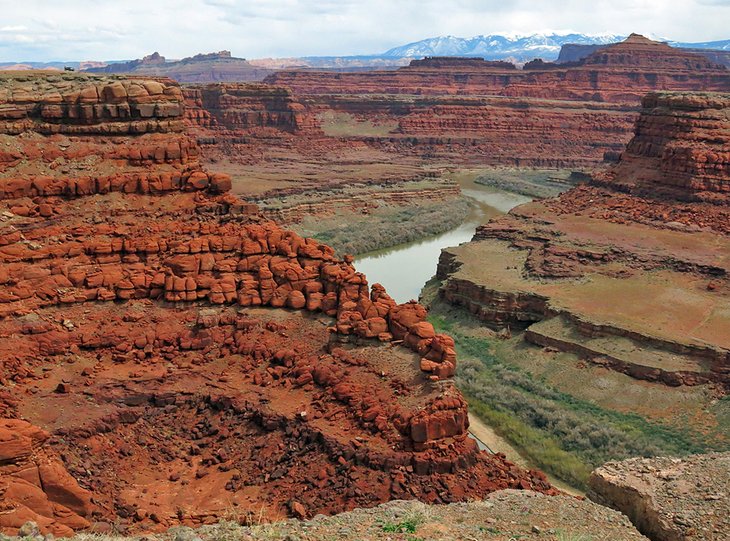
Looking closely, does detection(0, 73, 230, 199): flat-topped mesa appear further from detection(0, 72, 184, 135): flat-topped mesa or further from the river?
the river

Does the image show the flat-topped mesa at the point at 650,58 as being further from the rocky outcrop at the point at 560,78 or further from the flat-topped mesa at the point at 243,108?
the flat-topped mesa at the point at 243,108

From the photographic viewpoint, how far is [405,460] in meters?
16.9

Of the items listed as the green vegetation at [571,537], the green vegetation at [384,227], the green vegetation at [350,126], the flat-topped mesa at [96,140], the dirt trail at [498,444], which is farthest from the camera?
the green vegetation at [350,126]

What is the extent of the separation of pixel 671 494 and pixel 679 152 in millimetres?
41996

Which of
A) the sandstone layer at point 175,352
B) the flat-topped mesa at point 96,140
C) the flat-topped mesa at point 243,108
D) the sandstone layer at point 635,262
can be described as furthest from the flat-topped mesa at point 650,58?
the sandstone layer at point 175,352

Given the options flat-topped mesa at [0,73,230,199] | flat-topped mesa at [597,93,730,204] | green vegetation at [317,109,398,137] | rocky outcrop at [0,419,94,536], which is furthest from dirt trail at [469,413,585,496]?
green vegetation at [317,109,398,137]

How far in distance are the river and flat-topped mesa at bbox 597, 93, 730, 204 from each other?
465 inches

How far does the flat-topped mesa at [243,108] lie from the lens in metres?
101

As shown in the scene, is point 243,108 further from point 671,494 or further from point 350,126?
point 671,494

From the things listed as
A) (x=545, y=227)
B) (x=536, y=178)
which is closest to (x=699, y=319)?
(x=545, y=227)

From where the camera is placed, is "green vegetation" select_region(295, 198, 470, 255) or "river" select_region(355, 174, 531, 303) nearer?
"river" select_region(355, 174, 531, 303)

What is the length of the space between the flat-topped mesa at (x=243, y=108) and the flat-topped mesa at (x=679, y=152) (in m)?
52.7

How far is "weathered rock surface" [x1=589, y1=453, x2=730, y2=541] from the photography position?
1609cm

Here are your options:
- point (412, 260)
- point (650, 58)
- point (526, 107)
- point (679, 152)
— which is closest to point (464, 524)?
point (412, 260)
